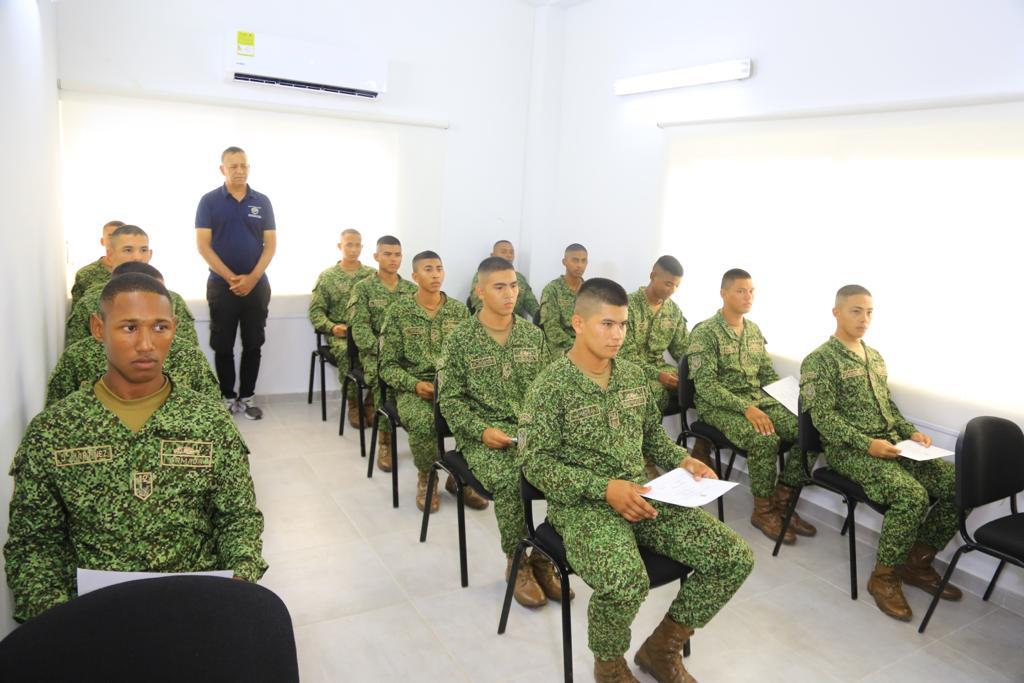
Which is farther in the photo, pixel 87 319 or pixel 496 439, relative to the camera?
pixel 87 319

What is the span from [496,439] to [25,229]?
1.99 metres

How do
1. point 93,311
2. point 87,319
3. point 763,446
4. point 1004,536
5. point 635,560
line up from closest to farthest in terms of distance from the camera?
point 635,560, point 1004,536, point 93,311, point 87,319, point 763,446

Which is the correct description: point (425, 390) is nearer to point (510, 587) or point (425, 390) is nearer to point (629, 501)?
point (510, 587)

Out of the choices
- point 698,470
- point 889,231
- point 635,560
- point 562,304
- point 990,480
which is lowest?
point 635,560

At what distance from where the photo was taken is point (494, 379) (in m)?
3.18

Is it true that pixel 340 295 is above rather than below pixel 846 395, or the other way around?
above

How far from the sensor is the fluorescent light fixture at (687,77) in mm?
4461

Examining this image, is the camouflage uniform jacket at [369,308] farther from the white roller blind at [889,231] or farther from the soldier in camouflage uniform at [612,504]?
the soldier in camouflage uniform at [612,504]

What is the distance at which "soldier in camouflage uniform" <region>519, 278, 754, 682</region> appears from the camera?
225cm

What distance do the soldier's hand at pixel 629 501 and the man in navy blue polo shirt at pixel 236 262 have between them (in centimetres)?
349

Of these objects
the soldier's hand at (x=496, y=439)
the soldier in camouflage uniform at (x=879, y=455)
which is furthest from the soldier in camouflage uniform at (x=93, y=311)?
the soldier in camouflage uniform at (x=879, y=455)

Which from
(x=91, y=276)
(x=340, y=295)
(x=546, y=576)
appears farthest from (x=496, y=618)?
(x=340, y=295)

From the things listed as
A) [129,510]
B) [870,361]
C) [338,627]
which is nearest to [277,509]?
[338,627]

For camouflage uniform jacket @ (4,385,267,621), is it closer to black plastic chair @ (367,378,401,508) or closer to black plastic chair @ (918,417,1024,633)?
black plastic chair @ (367,378,401,508)
